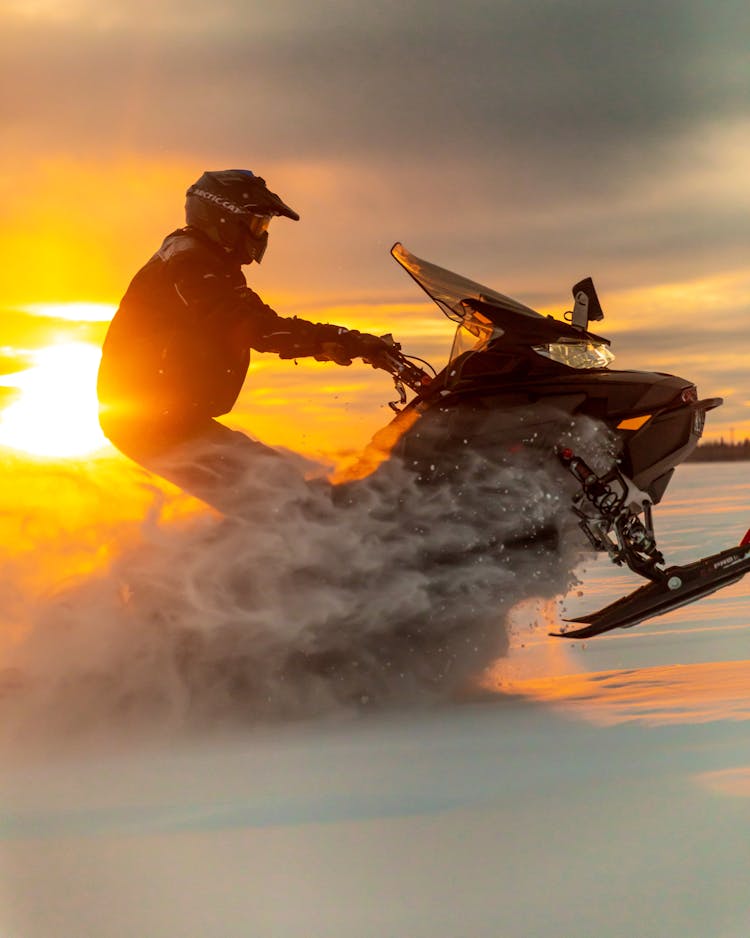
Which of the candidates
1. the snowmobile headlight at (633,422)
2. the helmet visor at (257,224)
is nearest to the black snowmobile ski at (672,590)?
the snowmobile headlight at (633,422)

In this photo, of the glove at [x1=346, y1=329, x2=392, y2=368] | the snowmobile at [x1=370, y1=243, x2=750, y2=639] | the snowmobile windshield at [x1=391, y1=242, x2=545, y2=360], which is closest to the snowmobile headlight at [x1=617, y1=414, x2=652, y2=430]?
the snowmobile at [x1=370, y1=243, x2=750, y2=639]

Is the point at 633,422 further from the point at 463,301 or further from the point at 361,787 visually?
the point at 361,787

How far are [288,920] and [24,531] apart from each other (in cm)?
305

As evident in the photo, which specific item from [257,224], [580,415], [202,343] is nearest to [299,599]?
[202,343]

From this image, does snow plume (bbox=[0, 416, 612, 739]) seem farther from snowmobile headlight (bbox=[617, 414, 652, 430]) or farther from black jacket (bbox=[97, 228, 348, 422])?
black jacket (bbox=[97, 228, 348, 422])

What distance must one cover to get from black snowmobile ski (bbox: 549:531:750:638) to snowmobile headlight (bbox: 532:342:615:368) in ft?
3.00

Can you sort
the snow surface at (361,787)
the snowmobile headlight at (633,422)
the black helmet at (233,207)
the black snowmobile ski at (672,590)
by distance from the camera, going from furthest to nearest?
the black helmet at (233,207)
the snowmobile headlight at (633,422)
the black snowmobile ski at (672,590)
the snow surface at (361,787)

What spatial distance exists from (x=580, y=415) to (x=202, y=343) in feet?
5.27

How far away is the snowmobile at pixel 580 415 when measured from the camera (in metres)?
4.82

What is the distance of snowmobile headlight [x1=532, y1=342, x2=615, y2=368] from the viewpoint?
4.92 meters

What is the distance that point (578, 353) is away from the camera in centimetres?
496

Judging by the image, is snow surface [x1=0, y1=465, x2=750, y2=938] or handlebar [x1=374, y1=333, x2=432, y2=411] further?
handlebar [x1=374, y1=333, x2=432, y2=411]

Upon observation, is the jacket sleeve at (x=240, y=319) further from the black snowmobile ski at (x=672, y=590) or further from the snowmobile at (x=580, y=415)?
the black snowmobile ski at (x=672, y=590)

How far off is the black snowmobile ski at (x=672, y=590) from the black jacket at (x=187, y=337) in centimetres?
159
